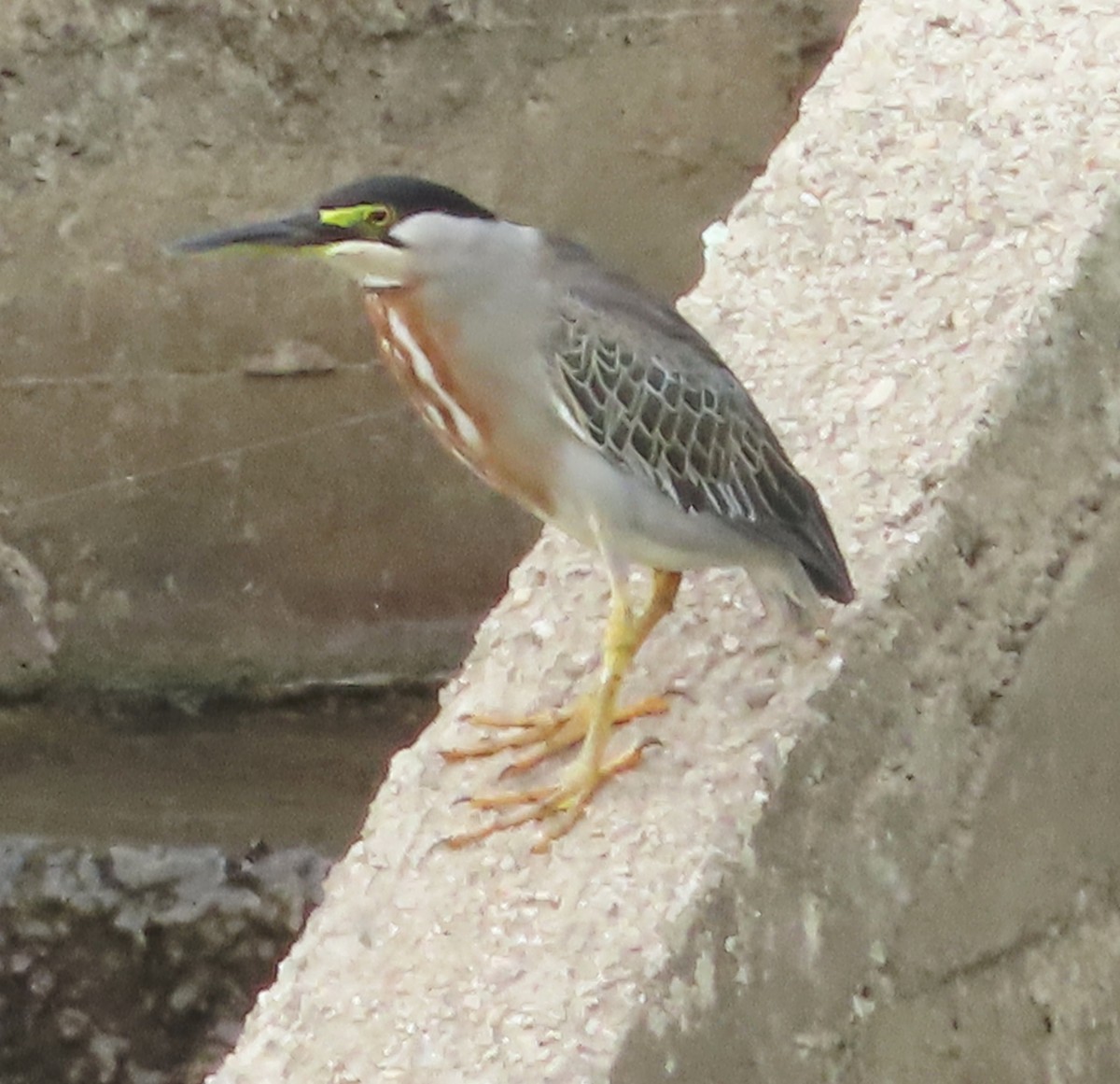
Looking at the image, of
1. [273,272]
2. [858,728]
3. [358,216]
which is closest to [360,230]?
[358,216]

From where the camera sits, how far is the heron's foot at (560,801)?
1628 mm

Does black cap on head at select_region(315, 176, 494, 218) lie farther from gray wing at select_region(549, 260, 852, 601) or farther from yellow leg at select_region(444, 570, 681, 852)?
yellow leg at select_region(444, 570, 681, 852)

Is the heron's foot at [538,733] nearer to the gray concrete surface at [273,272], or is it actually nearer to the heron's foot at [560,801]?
the heron's foot at [560,801]

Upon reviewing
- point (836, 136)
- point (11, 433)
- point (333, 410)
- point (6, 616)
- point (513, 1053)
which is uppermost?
point (836, 136)

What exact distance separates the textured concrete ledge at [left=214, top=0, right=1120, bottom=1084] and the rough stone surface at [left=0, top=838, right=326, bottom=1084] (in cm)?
157

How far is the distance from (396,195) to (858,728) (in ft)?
Answer: 2.00

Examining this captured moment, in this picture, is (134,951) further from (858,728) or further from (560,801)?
(858,728)

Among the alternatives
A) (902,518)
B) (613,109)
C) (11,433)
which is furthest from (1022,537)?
(11,433)

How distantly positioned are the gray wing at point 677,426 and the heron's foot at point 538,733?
0.21m

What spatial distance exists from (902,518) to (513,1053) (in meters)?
0.62

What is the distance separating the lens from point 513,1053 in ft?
4.79

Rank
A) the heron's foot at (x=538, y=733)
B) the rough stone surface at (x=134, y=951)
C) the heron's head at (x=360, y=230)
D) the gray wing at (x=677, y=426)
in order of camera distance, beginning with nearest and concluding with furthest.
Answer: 1. the heron's head at (x=360, y=230)
2. the gray wing at (x=677, y=426)
3. the heron's foot at (x=538, y=733)
4. the rough stone surface at (x=134, y=951)

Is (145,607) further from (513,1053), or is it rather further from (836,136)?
(513,1053)

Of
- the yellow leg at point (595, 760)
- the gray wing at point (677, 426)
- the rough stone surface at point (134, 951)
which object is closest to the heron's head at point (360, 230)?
the gray wing at point (677, 426)
